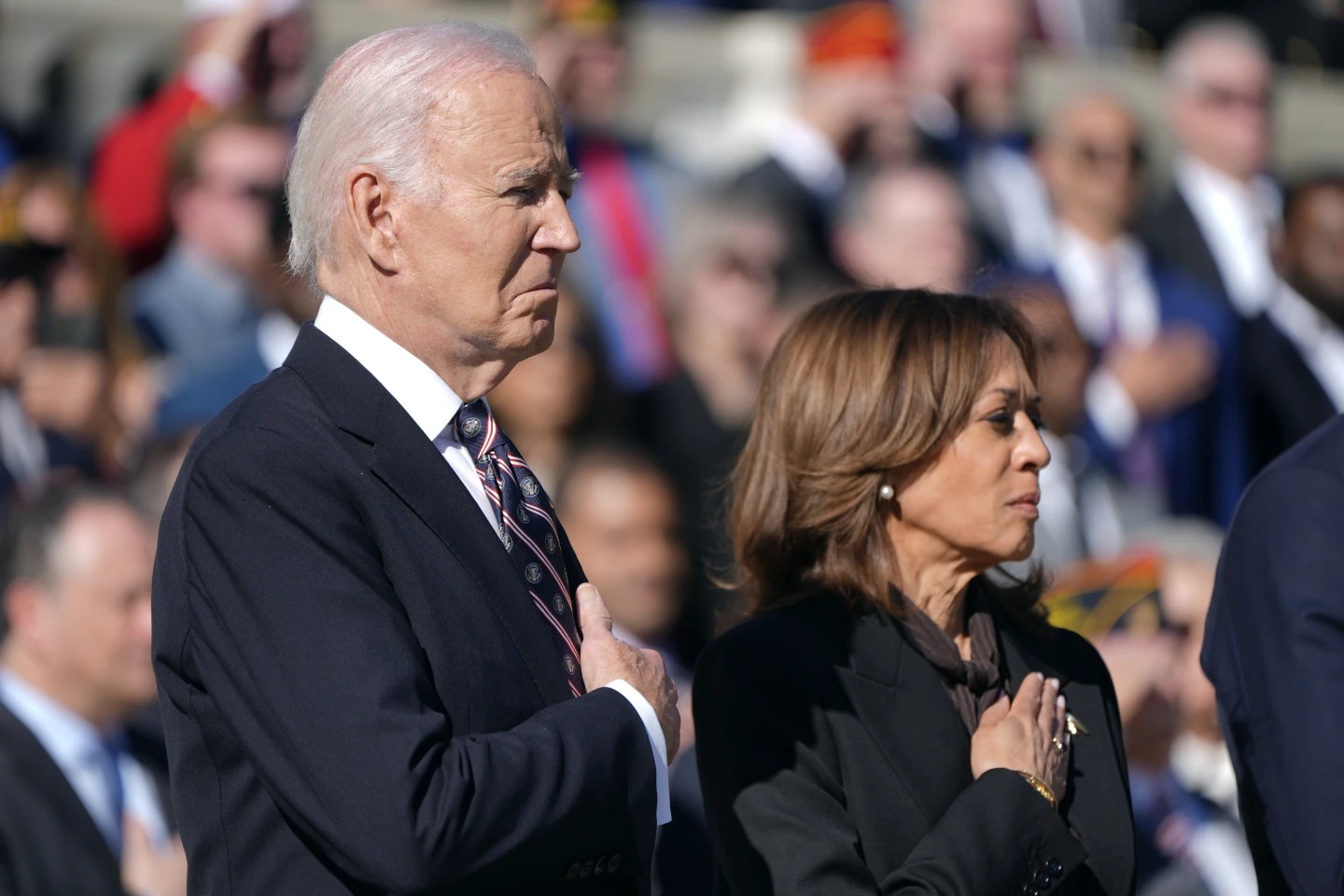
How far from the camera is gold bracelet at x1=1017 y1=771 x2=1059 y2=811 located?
290 cm

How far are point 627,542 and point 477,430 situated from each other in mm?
2952

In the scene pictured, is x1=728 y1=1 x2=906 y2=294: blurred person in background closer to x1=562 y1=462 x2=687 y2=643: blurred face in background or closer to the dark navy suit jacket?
the dark navy suit jacket

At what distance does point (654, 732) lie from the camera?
7.72 ft

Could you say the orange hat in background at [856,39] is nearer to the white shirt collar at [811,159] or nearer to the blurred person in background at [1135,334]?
the white shirt collar at [811,159]

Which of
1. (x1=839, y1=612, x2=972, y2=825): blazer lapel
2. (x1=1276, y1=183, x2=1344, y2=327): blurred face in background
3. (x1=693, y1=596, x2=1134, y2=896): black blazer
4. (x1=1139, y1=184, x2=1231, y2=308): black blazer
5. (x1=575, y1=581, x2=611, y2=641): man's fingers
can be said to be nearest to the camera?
(x1=575, y1=581, x2=611, y2=641): man's fingers

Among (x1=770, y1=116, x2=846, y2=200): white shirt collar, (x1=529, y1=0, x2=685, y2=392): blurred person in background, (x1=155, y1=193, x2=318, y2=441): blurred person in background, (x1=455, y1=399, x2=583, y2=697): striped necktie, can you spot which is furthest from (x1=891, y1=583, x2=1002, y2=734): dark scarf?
(x1=770, y1=116, x2=846, y2=200): white shirt collar

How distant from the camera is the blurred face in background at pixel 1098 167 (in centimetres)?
774

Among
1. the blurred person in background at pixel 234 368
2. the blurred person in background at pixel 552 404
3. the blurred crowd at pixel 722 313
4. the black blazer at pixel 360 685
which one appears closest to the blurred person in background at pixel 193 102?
the blurred crowd at pixel 722 313

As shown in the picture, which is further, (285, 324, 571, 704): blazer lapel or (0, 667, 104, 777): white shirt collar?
(0, 667, 104, 777): white shirt collar

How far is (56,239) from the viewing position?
20.0ft

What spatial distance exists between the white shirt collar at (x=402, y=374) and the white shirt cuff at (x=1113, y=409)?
4.92m

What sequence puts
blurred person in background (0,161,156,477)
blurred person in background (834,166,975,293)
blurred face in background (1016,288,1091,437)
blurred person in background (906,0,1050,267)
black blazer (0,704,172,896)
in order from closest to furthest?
black blazer (0,704,172,896), blurred person in background (0,161,156,477), blurred face in background (1016,288,1091,437), blurred person in background (834,166,975,293), blurred person in background (906,0,1050,267)

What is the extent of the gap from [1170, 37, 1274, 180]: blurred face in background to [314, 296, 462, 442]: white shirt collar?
6536mm

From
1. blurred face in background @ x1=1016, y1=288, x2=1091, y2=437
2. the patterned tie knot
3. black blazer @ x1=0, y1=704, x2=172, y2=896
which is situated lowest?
blurred face in background @ x1=1016, y1=288, x2=1091, y2=437
